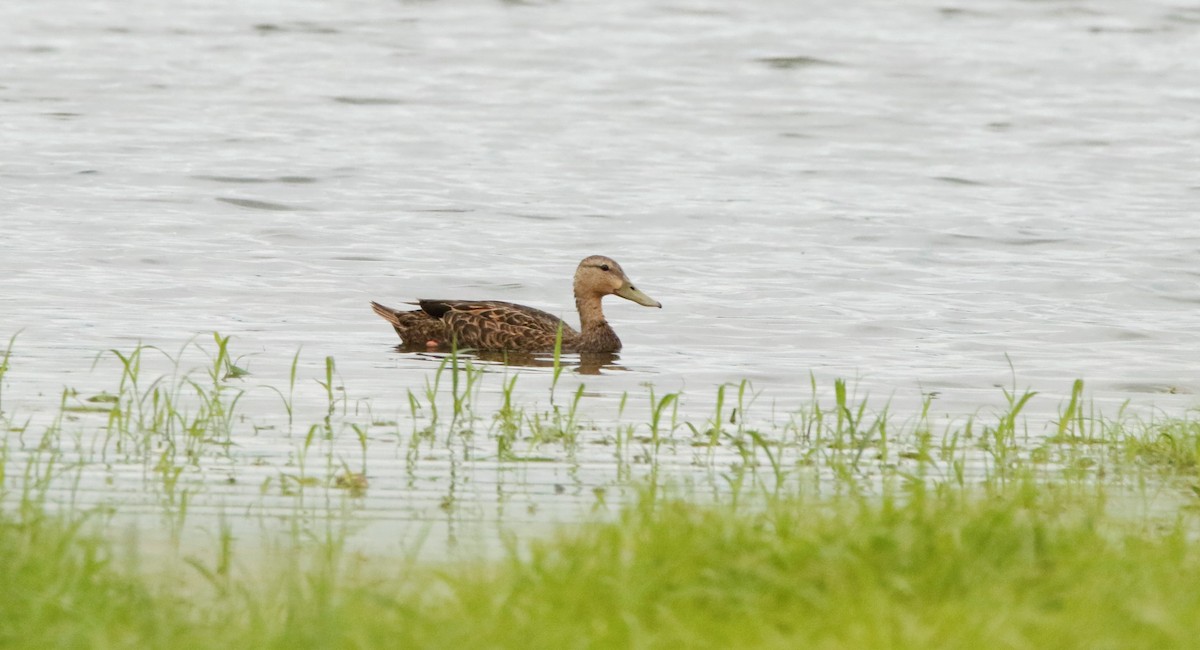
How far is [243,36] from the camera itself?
36.3m

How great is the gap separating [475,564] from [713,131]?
874 inches

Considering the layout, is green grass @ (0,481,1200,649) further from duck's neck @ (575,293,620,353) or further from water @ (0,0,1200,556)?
duck's neck @ (575,293,620,353)

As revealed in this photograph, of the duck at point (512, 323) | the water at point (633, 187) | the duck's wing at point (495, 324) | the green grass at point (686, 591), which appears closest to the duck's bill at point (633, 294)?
the duck at point (512, 323)

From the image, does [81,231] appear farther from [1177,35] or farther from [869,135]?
[1177,35]

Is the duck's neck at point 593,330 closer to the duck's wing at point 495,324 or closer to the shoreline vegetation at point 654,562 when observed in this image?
the duck's wing at point 495,324

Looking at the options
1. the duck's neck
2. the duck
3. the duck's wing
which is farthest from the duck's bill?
the duck's wing

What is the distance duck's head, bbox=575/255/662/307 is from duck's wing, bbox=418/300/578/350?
0.52m

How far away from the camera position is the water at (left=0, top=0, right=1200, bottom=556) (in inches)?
526

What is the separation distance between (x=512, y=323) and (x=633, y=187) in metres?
9.42

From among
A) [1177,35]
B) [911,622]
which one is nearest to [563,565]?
[911,622]

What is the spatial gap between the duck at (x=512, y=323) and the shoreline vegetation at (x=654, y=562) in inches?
222

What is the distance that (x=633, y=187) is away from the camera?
23125 mm

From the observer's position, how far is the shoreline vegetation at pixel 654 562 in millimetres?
5262

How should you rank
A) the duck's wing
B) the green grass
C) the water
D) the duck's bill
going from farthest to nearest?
the duck's bill < the duck's wing < the water < the green grass
